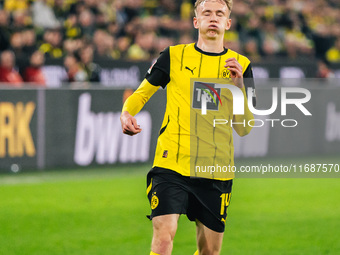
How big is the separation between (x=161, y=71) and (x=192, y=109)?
1.16 ft

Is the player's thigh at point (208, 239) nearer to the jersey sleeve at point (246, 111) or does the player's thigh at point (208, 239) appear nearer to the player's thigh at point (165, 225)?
the player's thigh at point (165, 225)

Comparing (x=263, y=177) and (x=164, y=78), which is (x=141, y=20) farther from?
(x=164, y=78)

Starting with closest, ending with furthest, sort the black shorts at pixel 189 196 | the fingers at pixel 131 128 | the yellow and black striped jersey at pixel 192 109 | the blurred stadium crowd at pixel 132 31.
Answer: the fingers at pixel 131 128 < the black shorts at pixel 189 196 < the yellow and black striped jersey at pixel 192 109 < the blurred stadium crowd at pixel 132 31

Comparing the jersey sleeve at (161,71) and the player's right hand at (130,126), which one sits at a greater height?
the jersey sleeve at (161,71)

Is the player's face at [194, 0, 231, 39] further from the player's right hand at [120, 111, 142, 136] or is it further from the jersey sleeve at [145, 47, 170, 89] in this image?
the player's right hand at [120, 111, 142, 136]

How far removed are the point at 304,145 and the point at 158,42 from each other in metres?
5.12

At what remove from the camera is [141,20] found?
1923cm

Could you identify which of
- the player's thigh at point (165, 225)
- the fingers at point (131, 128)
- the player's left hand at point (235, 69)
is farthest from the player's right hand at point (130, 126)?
the player's left hand at point (235, 69)

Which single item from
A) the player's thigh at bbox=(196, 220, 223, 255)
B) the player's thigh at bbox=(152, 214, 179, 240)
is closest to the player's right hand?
the player's thigh at bbox=(152, 214, 179, 240)

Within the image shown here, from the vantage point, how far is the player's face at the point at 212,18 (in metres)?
5.11

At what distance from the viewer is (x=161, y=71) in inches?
206

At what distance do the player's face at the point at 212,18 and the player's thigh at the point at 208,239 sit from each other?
4.44ft

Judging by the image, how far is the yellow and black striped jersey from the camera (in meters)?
5.18

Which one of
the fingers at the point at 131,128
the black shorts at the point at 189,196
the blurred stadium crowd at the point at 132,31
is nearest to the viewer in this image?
the fingers at the point at 131,128
